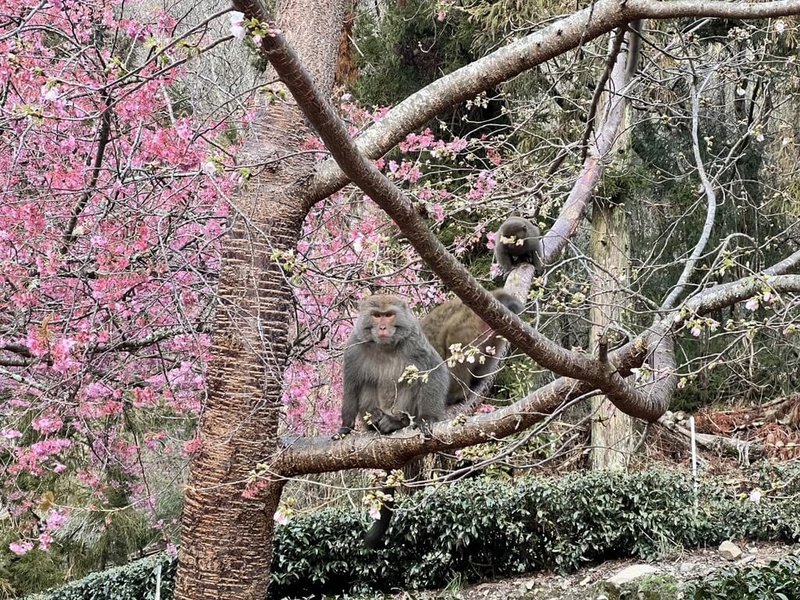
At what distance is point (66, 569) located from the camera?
10.1m

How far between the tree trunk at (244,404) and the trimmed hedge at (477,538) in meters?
4.18

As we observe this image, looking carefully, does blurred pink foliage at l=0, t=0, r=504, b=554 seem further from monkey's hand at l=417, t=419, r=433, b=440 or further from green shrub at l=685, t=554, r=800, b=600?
green shrub at l=685, t=554, r=800, b=600

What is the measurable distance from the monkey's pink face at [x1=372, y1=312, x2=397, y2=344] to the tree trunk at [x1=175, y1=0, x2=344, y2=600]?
50 cm

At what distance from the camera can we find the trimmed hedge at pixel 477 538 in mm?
7781

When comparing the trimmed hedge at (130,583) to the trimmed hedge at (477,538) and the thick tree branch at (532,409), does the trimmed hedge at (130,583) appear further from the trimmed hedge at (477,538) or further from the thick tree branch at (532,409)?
the thick tree branch at (532,409)

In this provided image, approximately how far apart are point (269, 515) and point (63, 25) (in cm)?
348

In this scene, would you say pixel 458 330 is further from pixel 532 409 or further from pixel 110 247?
pixel 110 247

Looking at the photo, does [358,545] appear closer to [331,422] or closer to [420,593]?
[420,593]

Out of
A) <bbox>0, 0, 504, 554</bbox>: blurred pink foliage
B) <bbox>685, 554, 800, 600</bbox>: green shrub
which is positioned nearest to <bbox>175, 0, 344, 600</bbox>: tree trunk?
<bbox>0, 0, 504, 554</bbox>: blurred pink foliage

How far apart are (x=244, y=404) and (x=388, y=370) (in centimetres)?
91

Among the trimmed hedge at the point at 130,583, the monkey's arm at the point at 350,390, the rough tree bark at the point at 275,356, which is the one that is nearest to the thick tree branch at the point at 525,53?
the rough tree bark at the point at 275,356

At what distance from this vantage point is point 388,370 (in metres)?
4.28

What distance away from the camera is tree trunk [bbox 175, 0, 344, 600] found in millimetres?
3600

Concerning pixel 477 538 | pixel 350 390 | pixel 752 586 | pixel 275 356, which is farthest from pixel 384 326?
pixel 477 538
